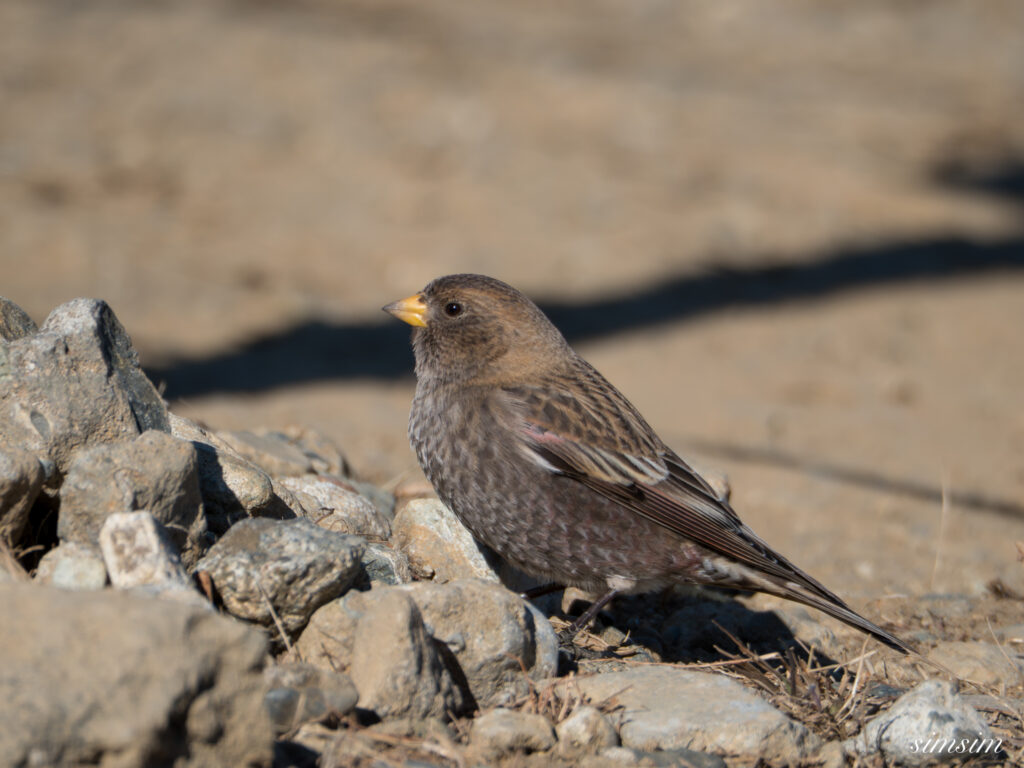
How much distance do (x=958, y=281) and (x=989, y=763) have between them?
8323mm

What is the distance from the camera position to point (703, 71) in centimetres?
1403

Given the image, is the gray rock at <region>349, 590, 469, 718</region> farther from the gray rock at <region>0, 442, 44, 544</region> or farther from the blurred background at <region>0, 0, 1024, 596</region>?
the blurred background at <region>0, 0, 1024, 596</region>

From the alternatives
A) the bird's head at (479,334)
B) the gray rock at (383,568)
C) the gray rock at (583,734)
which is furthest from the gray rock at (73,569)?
the bird's head at (479,334)

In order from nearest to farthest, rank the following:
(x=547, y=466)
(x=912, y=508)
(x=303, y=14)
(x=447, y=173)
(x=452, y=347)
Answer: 1. (x=547, y=466)
2. (x=452, y=347)
3. (x=912, y=508)
4. (x=447, y=173)
5. (x=303, y=14)

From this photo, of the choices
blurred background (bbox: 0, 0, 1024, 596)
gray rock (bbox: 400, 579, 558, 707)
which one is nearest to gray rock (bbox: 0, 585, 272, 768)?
gray rock (bbox: 400, 579, 558, 707)

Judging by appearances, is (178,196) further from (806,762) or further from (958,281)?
(806,762)

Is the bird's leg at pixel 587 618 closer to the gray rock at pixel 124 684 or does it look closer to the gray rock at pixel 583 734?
the gray rock at pixel 583 734

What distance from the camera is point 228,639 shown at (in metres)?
2.32

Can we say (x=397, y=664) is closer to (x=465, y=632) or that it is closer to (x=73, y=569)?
(x=465, y=632)

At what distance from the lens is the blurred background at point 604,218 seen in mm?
7117

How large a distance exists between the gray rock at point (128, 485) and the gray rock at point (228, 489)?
1.11ft

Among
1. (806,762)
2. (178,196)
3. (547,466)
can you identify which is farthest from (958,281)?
(806,762)

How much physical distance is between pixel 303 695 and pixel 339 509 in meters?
1.32

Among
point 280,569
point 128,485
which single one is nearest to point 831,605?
point 280,569
